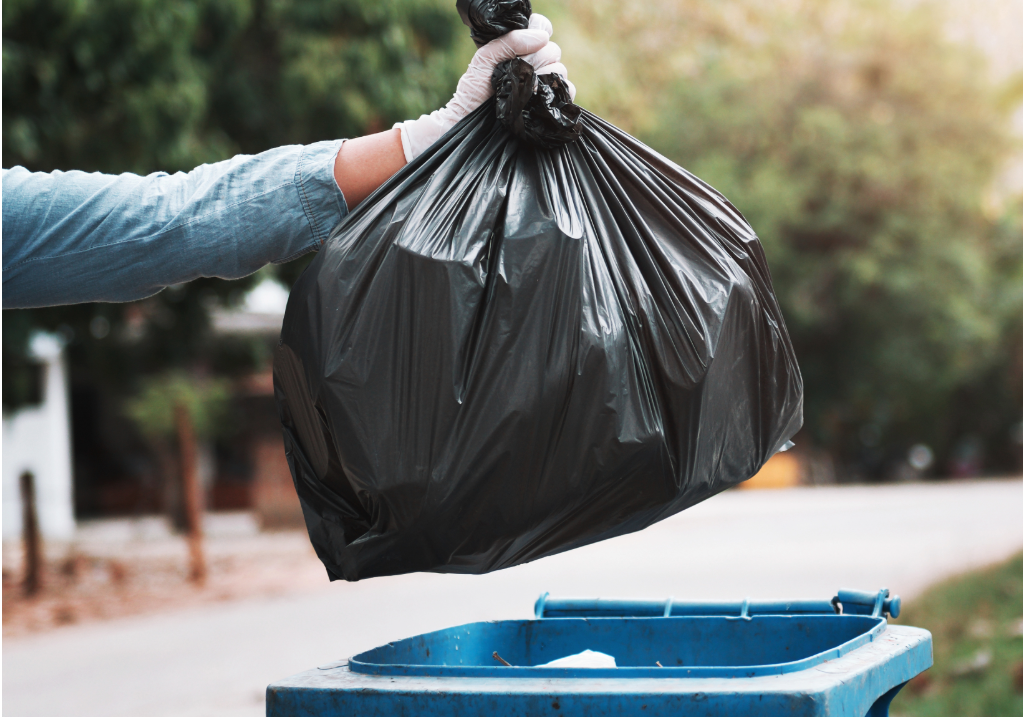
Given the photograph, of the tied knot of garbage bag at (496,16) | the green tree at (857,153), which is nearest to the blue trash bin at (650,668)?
the tied knot of garbage bag at (496,16)

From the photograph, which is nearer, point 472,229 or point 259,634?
point 472,229

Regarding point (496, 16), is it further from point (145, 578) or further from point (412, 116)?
point (145, 578)

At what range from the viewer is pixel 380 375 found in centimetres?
167

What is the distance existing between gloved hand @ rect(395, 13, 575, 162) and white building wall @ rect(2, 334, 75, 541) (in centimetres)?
1524

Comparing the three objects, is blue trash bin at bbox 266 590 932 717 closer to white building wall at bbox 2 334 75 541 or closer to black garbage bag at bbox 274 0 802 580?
black garbage bag at bbox 274 0 802 580

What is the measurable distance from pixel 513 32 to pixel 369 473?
770 millimetres

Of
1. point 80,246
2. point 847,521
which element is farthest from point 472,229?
point 847,521

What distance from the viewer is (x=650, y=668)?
160 cm

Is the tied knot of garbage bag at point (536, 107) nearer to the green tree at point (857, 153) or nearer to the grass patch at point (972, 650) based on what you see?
the grass patch at point (972, 650)

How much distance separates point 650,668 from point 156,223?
1.04m

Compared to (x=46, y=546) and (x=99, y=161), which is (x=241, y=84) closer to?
(x=99, y=161)

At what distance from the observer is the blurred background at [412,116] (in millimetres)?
6676

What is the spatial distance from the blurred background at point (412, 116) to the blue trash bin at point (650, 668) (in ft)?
15.2

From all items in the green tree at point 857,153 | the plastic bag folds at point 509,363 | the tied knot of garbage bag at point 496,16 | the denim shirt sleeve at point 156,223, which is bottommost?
the plastic bag folds at point 509,363
